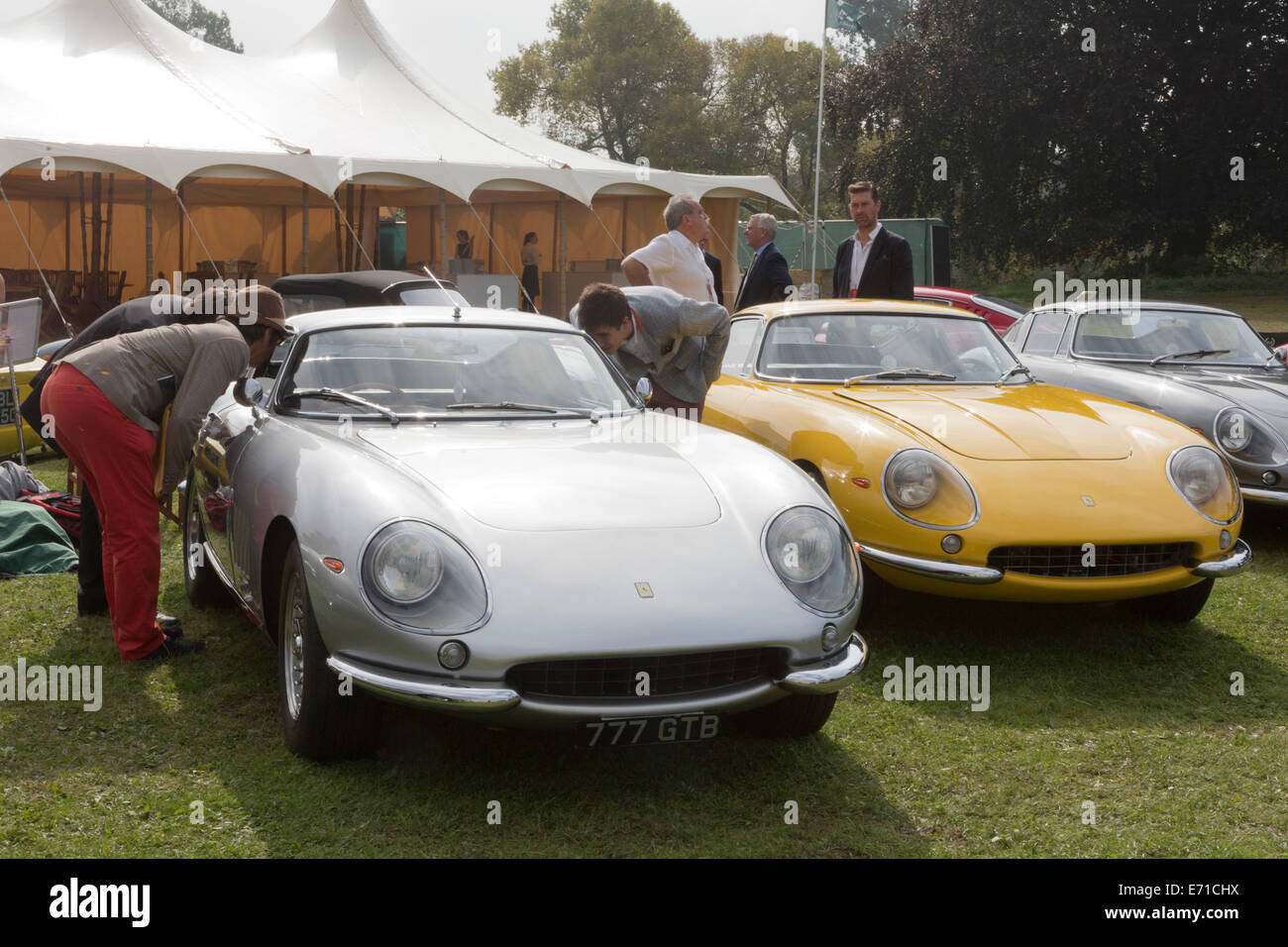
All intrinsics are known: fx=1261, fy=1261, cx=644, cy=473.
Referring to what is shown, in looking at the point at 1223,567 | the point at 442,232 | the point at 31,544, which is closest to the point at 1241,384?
the point at 1223,567

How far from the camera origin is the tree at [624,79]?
55125 mm

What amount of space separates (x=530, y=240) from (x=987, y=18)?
16.5m

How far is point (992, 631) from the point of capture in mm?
5309

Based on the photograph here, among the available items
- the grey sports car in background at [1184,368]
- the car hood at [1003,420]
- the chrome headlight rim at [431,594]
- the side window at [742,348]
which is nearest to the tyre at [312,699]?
the chrome headlight rim at [431,594]

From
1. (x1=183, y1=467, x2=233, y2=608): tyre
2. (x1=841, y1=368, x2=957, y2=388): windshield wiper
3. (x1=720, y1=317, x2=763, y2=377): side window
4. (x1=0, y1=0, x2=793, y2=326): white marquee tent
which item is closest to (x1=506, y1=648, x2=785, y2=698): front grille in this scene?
(x1=183, y1=467, x2=233, y2=608): tyre

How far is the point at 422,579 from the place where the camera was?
10.8 ft

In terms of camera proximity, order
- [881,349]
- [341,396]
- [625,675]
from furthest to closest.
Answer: [881,349]
[341,396]
[625,675]

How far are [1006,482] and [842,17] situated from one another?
21.4 metres

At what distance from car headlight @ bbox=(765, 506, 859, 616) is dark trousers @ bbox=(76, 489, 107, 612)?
306 centimetres

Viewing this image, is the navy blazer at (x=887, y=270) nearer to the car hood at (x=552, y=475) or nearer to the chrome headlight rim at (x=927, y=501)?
the chrome headlight rim at (x=927, y=501)

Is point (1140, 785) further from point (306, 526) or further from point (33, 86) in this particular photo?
point (33, 86)

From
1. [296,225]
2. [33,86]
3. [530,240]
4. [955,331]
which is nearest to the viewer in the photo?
[955,331]

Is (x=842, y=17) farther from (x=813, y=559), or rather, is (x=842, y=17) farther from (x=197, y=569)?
(x=813, y=559)
